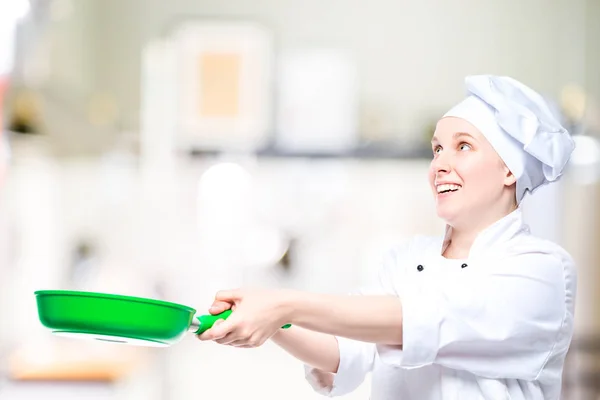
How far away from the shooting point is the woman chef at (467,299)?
105 centimetres

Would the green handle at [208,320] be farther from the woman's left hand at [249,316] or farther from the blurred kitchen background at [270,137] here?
the blurred kitchen background at [270,137]

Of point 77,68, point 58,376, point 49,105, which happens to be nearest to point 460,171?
point 58,376

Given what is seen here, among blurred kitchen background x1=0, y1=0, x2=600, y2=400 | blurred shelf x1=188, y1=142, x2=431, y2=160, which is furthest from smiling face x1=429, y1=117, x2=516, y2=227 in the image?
blurred shelf x1=188, y1=142, x2=431, y2=160

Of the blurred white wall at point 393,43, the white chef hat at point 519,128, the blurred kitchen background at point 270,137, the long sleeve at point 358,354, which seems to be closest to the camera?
the white chef hat at point 519,128

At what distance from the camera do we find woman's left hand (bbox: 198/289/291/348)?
39.6 inches

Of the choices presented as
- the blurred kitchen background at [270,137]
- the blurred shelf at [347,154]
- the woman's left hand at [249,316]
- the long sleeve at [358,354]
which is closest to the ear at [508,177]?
the long sleeve at [358,354]

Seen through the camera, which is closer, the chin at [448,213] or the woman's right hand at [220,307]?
the woman's right hand at [220,307]

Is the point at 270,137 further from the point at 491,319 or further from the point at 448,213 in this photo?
the point at 491,319

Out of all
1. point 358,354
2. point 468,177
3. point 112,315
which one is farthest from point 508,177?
point 112,315

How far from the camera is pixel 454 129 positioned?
3.84 ft

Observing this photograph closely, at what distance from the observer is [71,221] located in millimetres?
3727

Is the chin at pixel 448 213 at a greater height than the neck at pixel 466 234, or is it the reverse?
the chin at pixel 448 213

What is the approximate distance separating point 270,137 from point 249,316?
2.78m

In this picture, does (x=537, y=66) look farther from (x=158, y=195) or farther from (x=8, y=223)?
(x=8, y=223)
